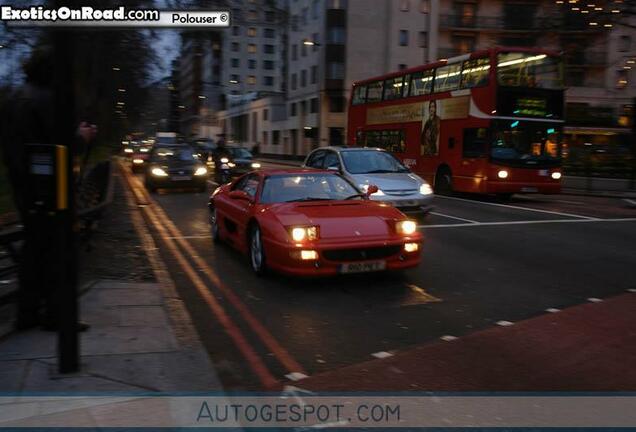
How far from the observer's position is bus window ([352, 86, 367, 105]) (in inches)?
977

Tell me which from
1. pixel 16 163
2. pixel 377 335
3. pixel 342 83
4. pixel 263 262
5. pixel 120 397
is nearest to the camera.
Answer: pixel 120 397

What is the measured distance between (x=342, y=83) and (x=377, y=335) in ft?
167

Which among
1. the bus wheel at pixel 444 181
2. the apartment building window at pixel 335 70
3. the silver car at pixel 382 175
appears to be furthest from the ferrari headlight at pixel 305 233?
the apartment building window at pixel 335 70

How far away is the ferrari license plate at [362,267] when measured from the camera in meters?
6.96

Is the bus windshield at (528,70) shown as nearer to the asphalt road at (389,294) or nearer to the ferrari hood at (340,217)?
the asphalt road at (389,294)

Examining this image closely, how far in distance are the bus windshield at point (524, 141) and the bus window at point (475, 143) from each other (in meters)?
0.29

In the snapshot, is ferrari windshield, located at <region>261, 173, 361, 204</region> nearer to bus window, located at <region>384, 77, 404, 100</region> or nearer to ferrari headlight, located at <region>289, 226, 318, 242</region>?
ferrari headlight, located at <region>289, 226, 318, 242</region>

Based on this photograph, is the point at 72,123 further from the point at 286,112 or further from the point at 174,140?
the point at 286,112

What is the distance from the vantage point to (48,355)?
4.61 meters

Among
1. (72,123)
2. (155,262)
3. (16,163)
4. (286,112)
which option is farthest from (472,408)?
(286,112)

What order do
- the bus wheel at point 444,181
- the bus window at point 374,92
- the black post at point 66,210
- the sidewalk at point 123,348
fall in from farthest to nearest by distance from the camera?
1. the bus window at point 374,92
2. the bus wheel at point 444,181
3. the sidewalk at point 123,348
4. the black post at point 66,210

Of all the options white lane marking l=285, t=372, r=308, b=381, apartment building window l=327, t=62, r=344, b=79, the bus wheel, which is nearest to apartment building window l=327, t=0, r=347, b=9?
apartment building window l=327, t=62, r=344, b=79

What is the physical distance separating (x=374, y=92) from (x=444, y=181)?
5635mm

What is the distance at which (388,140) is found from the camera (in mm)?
23125
